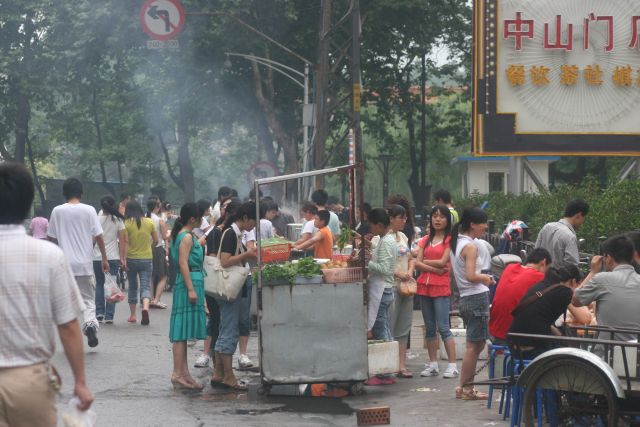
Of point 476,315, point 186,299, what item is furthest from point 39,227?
point 476,315

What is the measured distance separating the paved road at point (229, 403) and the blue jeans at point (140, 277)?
3.49m

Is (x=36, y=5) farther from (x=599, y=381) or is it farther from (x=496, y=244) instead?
(x=599, y=381)

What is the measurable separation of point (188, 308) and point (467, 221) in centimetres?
256

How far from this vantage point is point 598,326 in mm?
8617

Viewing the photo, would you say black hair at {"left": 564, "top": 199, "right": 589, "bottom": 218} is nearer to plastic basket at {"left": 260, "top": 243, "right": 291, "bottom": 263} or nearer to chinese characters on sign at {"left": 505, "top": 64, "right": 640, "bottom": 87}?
plastic basket at {"left": 260, "top": 243, "right": 291, "bottom": 263}

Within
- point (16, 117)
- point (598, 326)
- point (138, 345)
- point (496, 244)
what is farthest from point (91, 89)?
point (598, 326)

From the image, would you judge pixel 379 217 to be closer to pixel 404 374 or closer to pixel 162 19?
pixel 404 374

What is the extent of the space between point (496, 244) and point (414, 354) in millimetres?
4785

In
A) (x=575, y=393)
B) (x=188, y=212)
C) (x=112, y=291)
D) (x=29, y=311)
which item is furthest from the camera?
(x=112, y=291)

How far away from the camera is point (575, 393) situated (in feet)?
26.2

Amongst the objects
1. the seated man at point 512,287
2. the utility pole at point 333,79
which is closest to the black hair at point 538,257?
the seated man at point 512,287

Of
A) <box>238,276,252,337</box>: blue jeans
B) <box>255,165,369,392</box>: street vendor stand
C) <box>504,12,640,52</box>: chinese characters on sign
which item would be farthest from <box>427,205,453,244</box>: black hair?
<box>504,12,640,52</box>: chinese characters on sign

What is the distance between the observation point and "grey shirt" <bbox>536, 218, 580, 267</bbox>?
12156mm

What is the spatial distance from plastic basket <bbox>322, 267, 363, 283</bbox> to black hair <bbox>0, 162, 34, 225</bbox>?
571 centimetres
